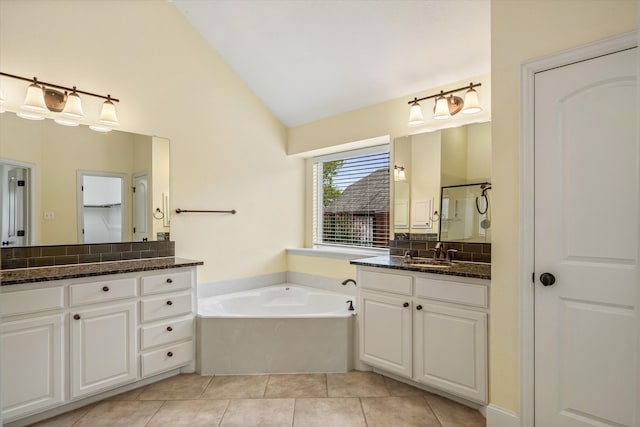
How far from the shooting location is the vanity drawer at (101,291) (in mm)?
2207

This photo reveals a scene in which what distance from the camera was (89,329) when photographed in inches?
88.4

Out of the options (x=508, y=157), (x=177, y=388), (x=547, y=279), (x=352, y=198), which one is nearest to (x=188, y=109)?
(x=352, y=198)

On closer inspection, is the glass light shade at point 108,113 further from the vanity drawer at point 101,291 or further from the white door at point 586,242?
the white door at point 586,242

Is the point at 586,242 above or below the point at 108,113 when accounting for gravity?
below

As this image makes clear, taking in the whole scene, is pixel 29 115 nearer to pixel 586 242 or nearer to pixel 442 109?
pixel 442 109

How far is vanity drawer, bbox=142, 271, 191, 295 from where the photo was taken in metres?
2.52

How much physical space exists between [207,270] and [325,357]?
1473 mm

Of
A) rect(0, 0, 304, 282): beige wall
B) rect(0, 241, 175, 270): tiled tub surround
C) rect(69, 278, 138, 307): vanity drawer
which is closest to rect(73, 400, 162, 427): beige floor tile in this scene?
rect(69, 278, 138, 307): vanity drawer

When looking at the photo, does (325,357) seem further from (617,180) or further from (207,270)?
(617,180)

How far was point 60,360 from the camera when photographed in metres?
2.13

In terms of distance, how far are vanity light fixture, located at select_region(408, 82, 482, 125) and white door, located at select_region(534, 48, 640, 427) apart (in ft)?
2.53

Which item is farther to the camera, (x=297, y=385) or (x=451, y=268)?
(x=297, y=385)

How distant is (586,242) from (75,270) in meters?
3.06

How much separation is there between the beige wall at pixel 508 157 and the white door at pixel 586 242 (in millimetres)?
110
